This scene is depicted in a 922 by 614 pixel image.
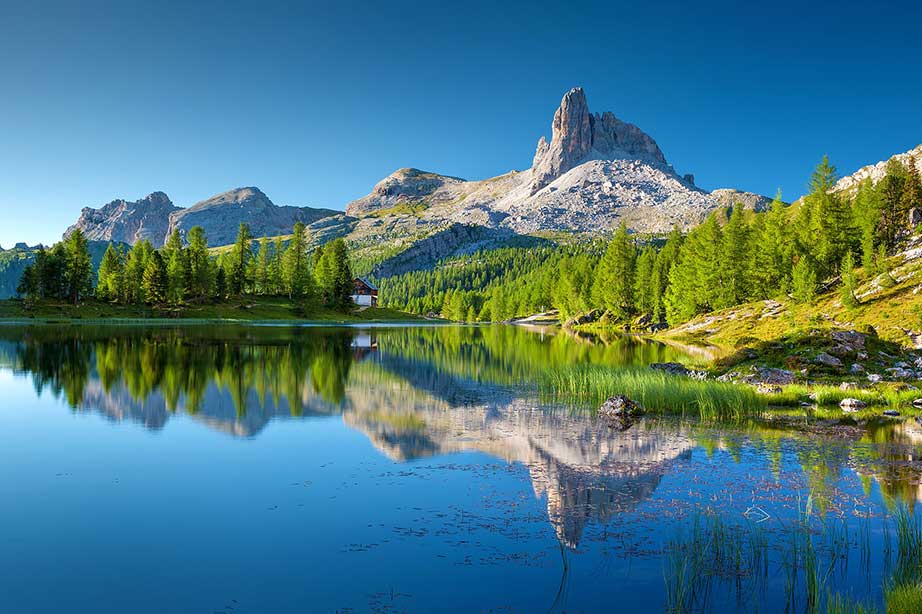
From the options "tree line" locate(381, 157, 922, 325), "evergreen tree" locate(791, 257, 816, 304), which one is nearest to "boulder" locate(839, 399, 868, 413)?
"tree line" locate(381, 157, 922, 325)

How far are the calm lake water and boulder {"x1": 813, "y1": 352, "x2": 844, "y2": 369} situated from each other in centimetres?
1478

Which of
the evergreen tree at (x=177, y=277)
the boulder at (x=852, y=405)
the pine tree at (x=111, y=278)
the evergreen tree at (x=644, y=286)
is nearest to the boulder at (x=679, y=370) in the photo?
the boulder at (x=852, y=405)

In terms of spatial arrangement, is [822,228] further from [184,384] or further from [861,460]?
[184,384]

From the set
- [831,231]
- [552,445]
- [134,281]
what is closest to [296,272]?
[134,281]

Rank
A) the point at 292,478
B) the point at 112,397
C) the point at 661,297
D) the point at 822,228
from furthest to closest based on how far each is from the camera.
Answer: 1. the point at 661,297
2. the point at 822,228
3. the point at 112,397
4. the point at 292,478

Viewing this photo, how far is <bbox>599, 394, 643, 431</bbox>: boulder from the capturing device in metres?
27.2

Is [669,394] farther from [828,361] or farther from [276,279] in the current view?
[276,279]

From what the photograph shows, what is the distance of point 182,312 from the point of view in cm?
12050

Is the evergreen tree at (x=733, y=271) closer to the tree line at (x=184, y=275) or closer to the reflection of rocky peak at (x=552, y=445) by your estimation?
the reflection of rocky peak at (x=552, y=445)

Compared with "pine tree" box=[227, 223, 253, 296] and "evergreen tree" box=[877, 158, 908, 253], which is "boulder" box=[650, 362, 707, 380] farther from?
"pine tree" box=[227, 223, 253, 296]

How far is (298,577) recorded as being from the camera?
11227 millimetres

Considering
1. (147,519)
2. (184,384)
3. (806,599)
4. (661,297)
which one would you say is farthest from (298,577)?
(661,297)

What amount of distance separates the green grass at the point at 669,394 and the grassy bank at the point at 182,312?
330ft

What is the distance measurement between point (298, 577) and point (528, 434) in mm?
14566
